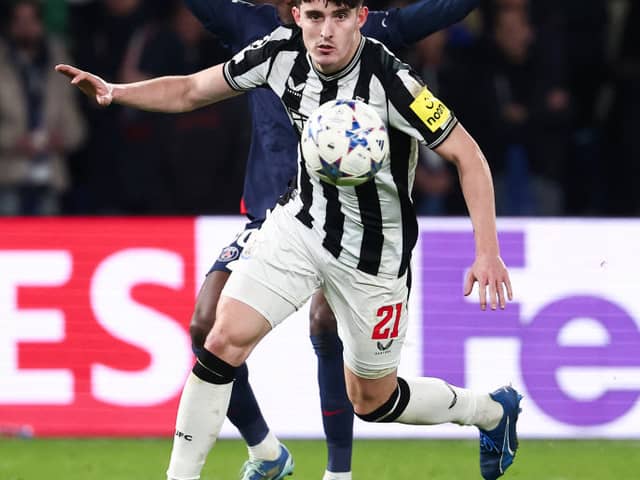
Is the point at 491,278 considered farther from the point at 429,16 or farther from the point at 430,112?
the point at 429,16

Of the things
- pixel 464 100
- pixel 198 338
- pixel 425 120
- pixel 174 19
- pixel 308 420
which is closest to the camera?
pixel 425 120

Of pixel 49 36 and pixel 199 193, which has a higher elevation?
pixel 49 36

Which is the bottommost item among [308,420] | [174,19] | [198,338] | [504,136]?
[308,420]

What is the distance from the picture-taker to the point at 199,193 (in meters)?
10.5

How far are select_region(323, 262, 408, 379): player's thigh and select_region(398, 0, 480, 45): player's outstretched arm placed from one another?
3.70ft

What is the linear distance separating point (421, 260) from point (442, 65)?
2.20m

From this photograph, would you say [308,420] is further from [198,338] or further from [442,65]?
[442,65]

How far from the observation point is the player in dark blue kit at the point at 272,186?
6.35 meters

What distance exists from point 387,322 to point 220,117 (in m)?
4.70

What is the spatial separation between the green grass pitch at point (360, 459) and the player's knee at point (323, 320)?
937mm

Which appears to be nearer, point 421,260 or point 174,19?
point 421,260

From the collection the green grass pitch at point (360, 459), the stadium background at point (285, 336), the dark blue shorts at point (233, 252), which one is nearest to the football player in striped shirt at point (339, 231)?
the dark blue shorts at point (233, 252)

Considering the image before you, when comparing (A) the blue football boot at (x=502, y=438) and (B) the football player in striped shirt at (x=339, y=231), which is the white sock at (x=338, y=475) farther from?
(A) the blue football boot at (x=502, y=438)

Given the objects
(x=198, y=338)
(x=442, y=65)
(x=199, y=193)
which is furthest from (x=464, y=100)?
(x=198, y=338)
